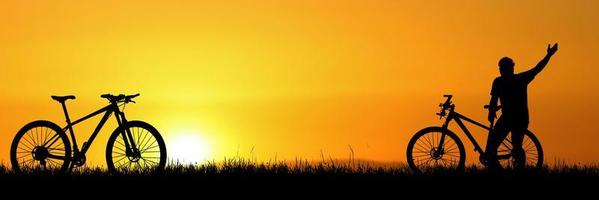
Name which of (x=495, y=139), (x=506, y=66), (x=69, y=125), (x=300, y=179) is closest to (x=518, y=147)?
(x=495, y=139)

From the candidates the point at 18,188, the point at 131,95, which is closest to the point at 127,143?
the point at 131,95

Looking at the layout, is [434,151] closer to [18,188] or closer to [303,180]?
[303,180]

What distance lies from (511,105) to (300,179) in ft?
14.8

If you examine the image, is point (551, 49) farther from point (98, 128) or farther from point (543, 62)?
point (98, 128)

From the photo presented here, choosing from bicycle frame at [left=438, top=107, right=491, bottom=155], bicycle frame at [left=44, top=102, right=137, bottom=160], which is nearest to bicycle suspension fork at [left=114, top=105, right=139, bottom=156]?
bicycle frame at [left=44, top=102, right=137, bottom=160]

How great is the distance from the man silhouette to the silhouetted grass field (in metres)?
1.29

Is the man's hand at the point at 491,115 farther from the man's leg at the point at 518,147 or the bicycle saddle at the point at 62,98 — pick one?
the bicycle saddle at the point at 62,98

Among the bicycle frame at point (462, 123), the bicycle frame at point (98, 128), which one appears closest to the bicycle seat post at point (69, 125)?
the bicycle frame at point (98, 128)

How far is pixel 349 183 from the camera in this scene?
14.7m

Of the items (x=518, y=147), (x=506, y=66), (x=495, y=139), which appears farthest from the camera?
(x=495, y=139)

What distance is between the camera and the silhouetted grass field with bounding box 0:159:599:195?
46.9ft

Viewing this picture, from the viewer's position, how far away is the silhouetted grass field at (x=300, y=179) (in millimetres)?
14305

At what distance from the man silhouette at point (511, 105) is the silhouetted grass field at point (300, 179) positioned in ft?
4.23

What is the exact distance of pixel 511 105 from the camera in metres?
17.0
